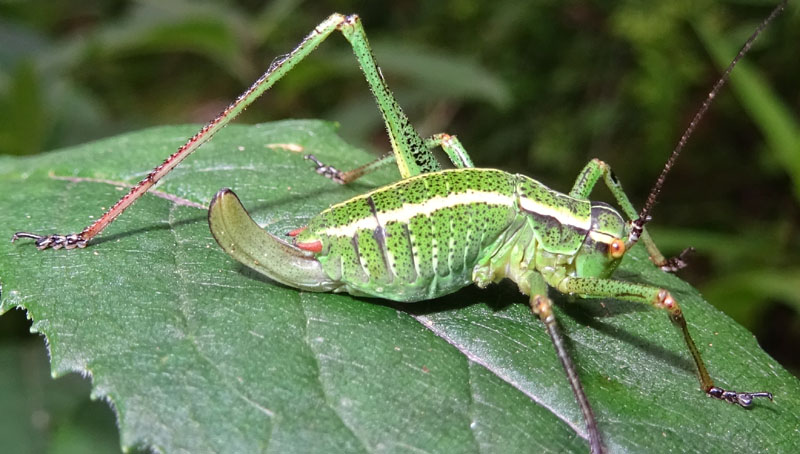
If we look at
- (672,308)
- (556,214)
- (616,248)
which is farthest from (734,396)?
(556,214)

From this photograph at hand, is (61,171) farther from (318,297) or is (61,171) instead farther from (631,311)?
(631,311)

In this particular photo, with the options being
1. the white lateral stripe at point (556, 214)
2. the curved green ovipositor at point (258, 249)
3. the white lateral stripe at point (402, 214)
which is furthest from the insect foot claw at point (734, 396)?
the curved green ovipositor at point (258, 249)

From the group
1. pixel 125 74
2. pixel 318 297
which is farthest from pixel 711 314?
pixel 125 74

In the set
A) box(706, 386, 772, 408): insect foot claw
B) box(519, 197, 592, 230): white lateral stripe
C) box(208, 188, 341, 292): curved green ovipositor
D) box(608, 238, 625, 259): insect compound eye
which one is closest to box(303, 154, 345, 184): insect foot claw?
box(208, 188, 341, 292): curved green ovipositor

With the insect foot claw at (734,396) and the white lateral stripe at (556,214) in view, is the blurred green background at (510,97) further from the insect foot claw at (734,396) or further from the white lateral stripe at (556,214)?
the insect foot claw at (734,396)

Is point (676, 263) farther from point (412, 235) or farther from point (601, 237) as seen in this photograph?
point (412, 235)

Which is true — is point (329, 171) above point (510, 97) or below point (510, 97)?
below
